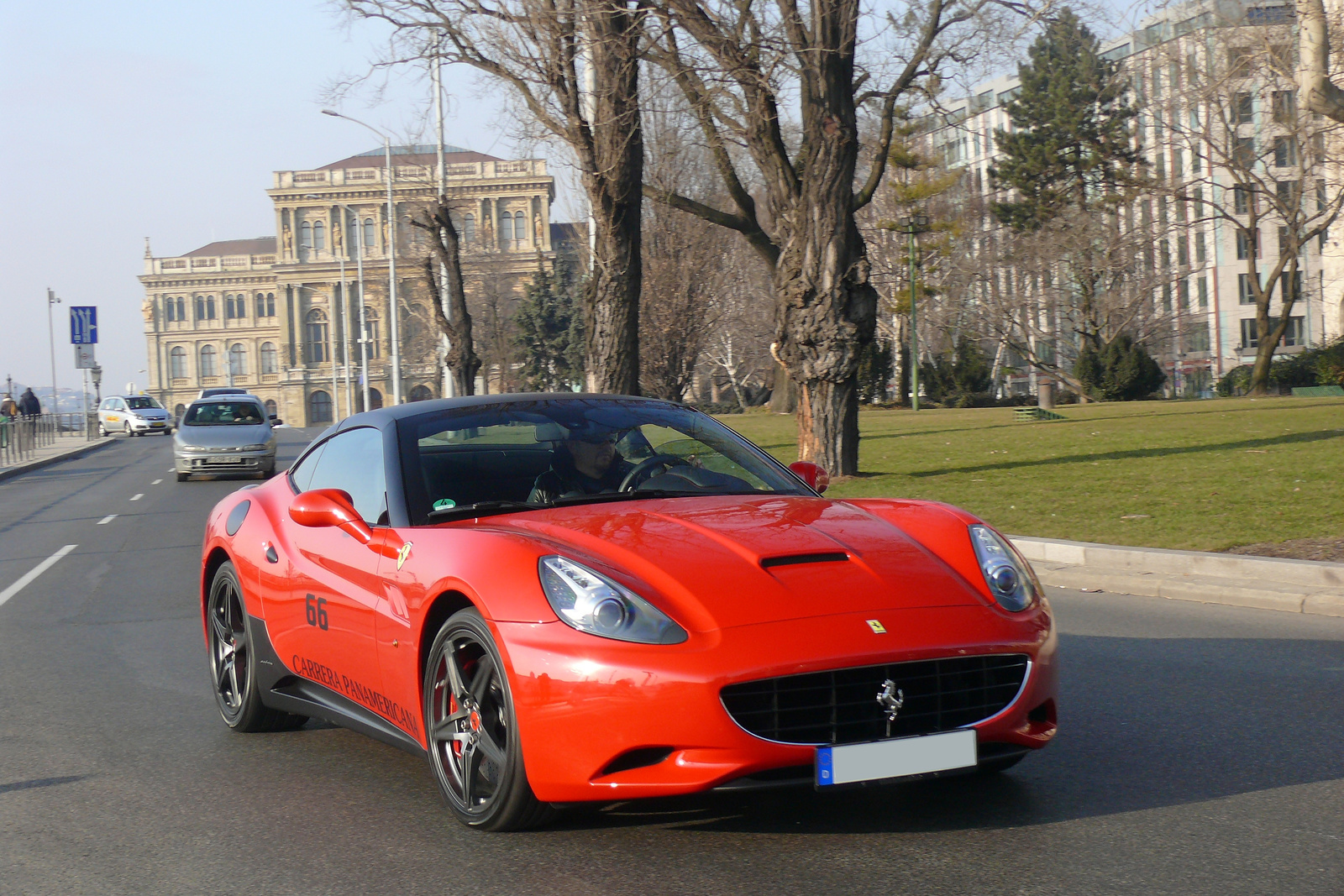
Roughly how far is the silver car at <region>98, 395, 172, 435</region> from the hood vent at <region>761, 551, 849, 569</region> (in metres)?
65.5

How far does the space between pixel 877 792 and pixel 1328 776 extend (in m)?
1.52

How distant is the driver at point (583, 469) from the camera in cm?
499

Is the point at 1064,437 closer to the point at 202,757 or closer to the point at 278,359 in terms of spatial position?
the point at 202,757

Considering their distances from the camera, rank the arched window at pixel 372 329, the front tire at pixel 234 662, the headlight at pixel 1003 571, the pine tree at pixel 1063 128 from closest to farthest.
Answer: the headlight at pixel 1003 571, the front tire at pixel 234 662, the pine tree at pixel 1063 128, the arched window at pixel 372 329

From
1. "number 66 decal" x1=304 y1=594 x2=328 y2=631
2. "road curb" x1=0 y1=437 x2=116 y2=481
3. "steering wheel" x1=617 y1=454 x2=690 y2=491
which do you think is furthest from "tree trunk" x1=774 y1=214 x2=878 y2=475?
"road curb" x1=0 y1=437 x2=116 y2=481

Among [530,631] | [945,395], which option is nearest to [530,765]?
[530,631]

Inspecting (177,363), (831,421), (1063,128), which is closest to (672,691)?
(831,421)

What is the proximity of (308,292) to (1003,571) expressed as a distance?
13634 centimetres

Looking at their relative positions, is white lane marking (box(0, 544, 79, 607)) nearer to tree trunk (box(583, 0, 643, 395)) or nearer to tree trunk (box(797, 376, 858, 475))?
tree trunk (box(583, 0, 643, 395))

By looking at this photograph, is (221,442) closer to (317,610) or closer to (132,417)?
(317,610)

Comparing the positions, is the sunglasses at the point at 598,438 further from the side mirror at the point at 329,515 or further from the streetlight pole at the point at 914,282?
the streetlight pole at the point at 914,282

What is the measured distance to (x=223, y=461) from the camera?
26.0 m

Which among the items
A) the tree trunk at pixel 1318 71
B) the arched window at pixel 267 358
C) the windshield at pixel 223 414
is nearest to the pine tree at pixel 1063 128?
the windshield at pixel 223 414

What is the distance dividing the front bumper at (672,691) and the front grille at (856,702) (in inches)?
1.6
